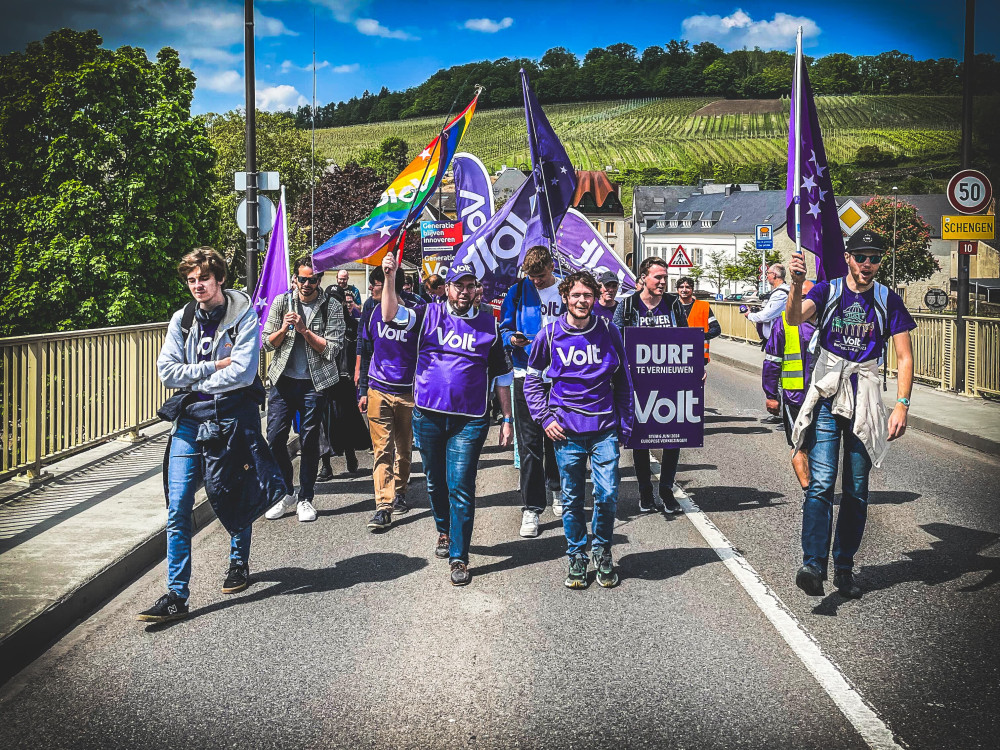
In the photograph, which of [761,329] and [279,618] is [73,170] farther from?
[279,618]

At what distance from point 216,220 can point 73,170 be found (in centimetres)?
753

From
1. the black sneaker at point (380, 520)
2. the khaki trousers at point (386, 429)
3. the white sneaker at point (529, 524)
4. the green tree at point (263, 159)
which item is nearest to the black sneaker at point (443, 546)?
the white sneaker at point (529, 524)

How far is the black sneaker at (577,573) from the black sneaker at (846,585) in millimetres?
1429

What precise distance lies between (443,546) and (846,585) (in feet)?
8.51

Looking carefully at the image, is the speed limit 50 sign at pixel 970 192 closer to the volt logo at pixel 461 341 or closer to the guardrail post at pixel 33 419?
the volt logo at pixel 461 341

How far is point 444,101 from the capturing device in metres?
67.9

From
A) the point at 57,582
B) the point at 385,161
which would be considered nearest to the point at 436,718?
the point at 57,582

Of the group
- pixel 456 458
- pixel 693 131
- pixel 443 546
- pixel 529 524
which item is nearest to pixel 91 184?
pixel 529 524

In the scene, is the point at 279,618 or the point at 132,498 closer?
the point at 279,618

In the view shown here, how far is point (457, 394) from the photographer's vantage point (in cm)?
626

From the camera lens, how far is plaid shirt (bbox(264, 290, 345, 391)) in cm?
794

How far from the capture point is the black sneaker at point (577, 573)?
19.4 feet

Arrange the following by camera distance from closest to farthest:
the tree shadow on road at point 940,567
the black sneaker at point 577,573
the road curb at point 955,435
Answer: the tree shadow on road at point 940,567
the black sneaker at point 577,573
the road curb at point 955,435

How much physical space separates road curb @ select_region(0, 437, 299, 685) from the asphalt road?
9 cm
